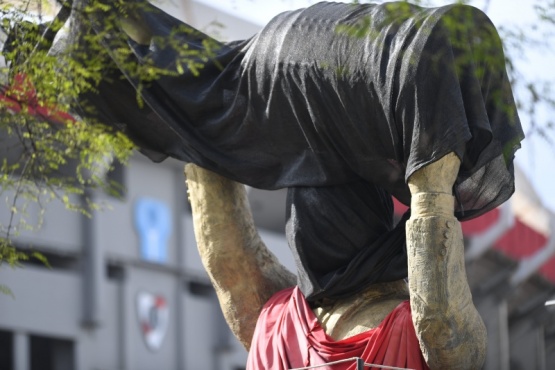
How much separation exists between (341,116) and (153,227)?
79.9 feet

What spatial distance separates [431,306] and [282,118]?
4.63 ft

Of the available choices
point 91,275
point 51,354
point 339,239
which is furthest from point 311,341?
point 51,354

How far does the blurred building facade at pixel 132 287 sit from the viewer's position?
29.7 m

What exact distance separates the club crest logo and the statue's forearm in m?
24.0

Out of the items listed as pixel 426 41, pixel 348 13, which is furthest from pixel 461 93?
pixel 348 13

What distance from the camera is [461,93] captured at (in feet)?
26.7

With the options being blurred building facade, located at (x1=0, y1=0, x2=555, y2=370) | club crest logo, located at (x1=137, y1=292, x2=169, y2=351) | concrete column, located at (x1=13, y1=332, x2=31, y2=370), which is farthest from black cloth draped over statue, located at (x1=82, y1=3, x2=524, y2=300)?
club crest logo, located at (x1=137, y1=292, x2=169, y2=351)

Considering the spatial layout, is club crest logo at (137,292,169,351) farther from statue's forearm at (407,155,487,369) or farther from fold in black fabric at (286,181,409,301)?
statue's forearm at (407,155,487,369)

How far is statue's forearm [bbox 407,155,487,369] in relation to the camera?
8.07 metres

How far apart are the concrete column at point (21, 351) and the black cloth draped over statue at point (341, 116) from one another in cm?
1990

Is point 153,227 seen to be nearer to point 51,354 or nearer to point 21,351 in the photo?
point 51,354

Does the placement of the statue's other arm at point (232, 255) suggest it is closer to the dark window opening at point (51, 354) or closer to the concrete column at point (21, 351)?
the concrete column at point (21, 351)

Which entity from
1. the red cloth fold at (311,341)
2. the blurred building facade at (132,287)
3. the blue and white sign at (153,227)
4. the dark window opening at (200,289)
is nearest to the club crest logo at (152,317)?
the blurred building facade at (132,287)

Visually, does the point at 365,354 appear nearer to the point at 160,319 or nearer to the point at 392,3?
the point at 392,3
